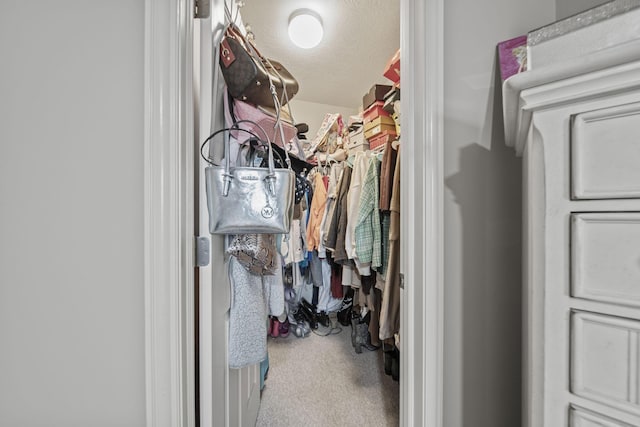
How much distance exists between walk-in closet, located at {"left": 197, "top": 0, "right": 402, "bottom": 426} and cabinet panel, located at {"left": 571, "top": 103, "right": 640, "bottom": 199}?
66 cm

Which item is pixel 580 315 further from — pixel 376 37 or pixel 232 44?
pixel 376 37

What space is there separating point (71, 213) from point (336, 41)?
1854mm

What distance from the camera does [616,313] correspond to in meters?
0.36

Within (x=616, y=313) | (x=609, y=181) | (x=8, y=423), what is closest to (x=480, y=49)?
(x=609, y=181)

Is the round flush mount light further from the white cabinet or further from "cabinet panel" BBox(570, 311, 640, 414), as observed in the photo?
"cabinet panel" BBox(570, 311, 640, 414)

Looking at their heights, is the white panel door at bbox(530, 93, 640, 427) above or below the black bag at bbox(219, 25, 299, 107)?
below

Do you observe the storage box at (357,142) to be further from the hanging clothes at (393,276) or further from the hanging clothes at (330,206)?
the hanging clothes at (393,276)

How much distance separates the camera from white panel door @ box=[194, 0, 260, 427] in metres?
0.72

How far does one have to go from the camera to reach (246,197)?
0.74 meters

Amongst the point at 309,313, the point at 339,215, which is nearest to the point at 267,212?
the point at 339,215

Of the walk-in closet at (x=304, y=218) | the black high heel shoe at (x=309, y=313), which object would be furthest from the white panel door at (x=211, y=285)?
the black high heel shoe at (x=309, y=313)

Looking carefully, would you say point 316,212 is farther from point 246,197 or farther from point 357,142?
point 246,197

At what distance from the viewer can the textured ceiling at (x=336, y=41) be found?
1450 mm

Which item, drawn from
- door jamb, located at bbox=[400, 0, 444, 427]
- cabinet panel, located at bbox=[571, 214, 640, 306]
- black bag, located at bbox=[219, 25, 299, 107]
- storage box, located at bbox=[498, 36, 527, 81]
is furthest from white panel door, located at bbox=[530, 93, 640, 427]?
black bag, located at bbox=[219, 25, 299, 107]
